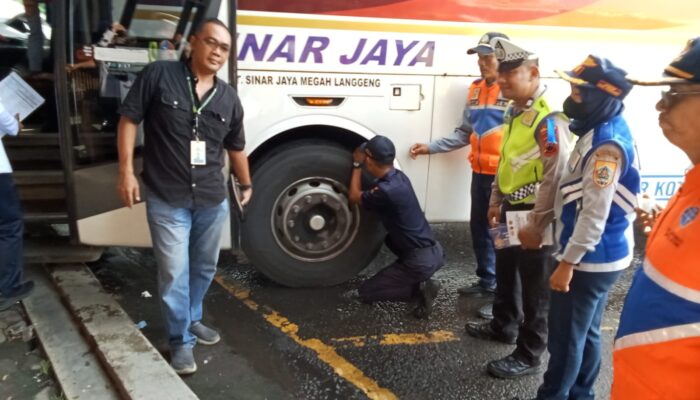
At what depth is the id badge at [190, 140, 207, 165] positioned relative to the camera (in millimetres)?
2803

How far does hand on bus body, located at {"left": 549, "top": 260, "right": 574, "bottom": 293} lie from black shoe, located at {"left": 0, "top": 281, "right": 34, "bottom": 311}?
9.72 feet

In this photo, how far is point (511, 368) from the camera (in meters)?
3.05

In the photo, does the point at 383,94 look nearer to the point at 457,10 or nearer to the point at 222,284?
the point at 457,10

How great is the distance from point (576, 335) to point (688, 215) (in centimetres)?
122

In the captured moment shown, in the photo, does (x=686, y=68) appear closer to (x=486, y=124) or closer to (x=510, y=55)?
(x=510, y=55)

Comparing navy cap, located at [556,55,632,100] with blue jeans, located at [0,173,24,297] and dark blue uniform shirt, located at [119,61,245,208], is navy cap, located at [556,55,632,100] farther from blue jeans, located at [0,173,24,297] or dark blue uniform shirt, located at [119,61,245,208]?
blue jeans, located at [0,173,24,297]

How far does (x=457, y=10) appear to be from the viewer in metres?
3.78

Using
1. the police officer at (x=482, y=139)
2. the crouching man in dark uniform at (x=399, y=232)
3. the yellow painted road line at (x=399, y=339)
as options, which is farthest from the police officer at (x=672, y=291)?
the crouching man in dark uniform at (x=399, y=232)

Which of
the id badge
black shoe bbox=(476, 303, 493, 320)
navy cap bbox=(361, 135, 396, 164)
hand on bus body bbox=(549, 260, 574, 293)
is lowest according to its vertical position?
black shoe bbox=(476, 303, 493, 320)

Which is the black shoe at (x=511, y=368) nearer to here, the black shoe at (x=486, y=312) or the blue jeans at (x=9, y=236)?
the black shoe at (x=486, y=312)

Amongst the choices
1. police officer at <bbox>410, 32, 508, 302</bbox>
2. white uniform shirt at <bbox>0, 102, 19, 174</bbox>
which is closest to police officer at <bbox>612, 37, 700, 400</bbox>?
police officer at <bbox>410, 32, 508, 302</bbox>

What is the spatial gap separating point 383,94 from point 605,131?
1.79 m

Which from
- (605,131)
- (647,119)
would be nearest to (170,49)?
(605,131)

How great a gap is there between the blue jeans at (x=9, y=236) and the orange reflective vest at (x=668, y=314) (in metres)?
3.22
